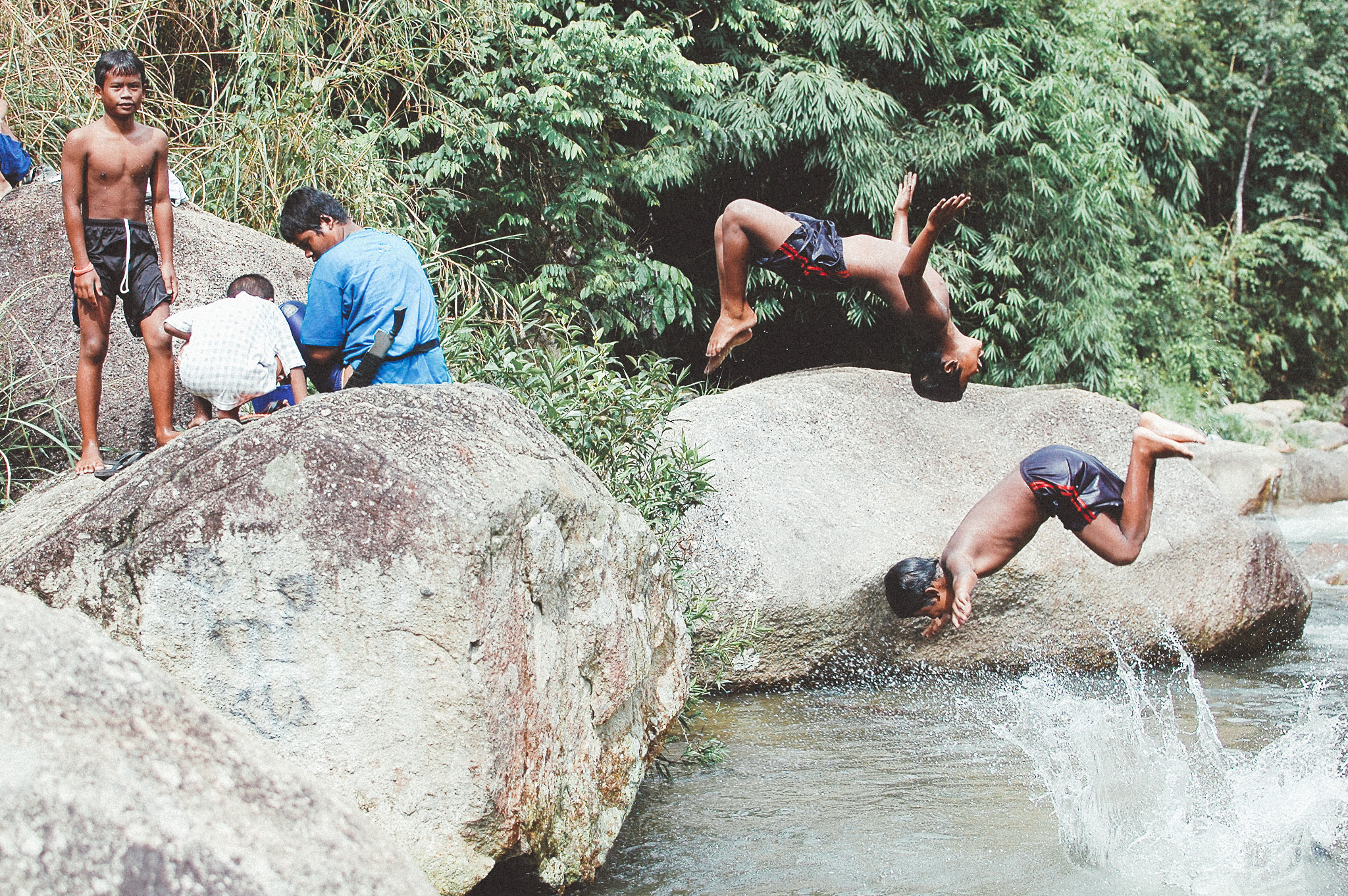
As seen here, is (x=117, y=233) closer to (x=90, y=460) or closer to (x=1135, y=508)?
(x=90, y=460)

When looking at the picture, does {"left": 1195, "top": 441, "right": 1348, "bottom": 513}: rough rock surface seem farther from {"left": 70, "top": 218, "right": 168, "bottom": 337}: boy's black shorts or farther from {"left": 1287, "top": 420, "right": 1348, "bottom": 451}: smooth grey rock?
{"left": 70, "top": 218, "right": 168, "bottom": 337}: boy's black shorts

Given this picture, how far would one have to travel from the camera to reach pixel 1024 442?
7465 millimetres

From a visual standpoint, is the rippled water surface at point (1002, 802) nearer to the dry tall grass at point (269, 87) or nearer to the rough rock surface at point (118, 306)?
the rough rock surface at point (118, 306)

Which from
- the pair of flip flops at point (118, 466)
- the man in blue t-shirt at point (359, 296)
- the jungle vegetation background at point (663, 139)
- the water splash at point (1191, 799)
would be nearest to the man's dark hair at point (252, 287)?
the man in blue t-shirt at point (359, 296)

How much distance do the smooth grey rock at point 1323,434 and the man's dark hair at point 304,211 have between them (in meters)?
14.8

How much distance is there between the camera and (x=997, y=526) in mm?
5680

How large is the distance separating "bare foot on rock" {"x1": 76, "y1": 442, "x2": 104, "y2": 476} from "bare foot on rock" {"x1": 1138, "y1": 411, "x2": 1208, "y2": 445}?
4276 mm

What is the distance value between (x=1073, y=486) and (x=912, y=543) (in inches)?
53.2

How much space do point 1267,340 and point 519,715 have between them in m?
19.3

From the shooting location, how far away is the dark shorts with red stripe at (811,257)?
5359 mm

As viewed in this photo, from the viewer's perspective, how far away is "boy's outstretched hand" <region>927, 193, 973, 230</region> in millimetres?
4438

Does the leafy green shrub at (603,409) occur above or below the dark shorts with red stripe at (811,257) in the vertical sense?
below

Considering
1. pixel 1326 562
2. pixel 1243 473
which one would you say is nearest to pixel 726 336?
pixel 1326 562

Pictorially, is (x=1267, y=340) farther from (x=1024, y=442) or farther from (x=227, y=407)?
(x=227, y=407)
